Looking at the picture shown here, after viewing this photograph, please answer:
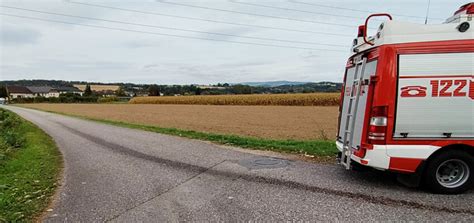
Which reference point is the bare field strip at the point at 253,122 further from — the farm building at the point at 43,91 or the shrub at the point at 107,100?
the farm building at the point at 43,91

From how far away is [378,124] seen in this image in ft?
16.8

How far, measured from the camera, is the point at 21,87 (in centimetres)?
13525

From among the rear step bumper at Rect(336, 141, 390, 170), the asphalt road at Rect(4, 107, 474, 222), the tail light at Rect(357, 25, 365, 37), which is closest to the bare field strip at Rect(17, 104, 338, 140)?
the asphalt road at Rect(4, 107, 474, 222)

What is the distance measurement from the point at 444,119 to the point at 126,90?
126381 mm

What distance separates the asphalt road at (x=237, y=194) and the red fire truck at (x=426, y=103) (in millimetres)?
441

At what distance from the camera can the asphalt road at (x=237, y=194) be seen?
4.42 metres

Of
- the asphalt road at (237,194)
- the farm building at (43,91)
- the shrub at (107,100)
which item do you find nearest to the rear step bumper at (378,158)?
the asphalt road at (237,194)

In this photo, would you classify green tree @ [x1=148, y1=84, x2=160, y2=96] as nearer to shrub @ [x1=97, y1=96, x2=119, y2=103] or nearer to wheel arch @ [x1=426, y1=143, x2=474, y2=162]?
shrub @ [x1=97, y1=96, x2=119, y2=103]

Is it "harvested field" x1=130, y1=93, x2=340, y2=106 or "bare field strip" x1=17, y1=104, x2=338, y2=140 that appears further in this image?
"harvested field" x1=130, y1=93, x2=340, y2=106

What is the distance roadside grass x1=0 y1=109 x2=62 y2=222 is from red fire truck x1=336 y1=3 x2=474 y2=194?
527 centimetres

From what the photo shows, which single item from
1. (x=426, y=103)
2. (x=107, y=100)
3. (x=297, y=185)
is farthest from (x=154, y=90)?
(x=426, y=103)

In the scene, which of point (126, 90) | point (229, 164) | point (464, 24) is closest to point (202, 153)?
point (229, 164)

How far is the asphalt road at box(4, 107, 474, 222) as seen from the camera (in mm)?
4422

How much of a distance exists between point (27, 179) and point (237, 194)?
4.47 meters
